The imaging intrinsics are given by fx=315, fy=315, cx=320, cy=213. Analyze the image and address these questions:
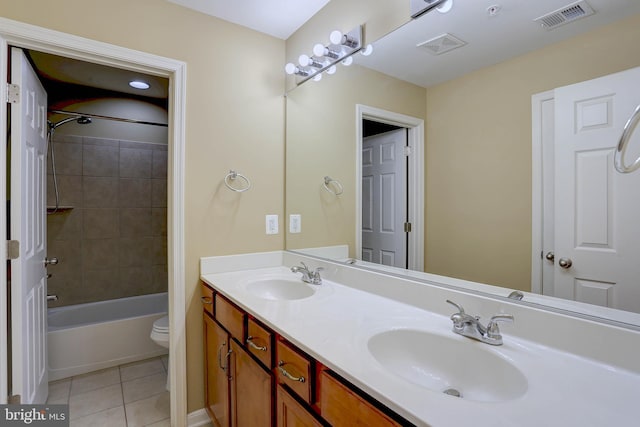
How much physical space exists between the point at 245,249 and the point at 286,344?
107 centimetres

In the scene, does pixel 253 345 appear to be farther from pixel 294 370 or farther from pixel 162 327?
pixel 162 327

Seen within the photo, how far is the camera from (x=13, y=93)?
150 cm

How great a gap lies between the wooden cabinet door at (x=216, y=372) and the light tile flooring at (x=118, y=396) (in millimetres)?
362

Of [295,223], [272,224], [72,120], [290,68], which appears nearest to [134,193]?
[72,120]

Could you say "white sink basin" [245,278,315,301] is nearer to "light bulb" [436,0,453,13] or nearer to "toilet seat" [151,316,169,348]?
"toilet seat" [151,316,169,348]

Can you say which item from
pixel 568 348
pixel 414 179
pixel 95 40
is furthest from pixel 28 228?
pixel 568 348

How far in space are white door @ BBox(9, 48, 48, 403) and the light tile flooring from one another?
0.80ft

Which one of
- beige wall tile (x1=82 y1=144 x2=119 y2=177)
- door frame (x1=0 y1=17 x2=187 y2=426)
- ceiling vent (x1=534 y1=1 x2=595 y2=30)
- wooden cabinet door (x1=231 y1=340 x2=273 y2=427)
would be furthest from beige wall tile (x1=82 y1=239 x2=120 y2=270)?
ceiling vent (x1=534 y1=1 x2=595 y2=30)

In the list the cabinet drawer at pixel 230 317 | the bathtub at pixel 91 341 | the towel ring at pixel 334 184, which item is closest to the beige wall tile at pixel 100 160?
the bathtub at pixel 91 341

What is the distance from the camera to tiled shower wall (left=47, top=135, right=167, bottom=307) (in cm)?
291

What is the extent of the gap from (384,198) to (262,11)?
1.31 meters

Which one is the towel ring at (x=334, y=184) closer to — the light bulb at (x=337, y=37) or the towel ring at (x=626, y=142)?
the light bulb at (x=337, y=37)

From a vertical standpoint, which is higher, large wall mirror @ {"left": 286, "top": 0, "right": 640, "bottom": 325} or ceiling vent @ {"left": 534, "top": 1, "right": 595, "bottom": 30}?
ceiling vent @ {"left": 534, "top": 1, "right": 595, "bottom": 30}

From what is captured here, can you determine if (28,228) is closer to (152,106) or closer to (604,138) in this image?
(152,106)
